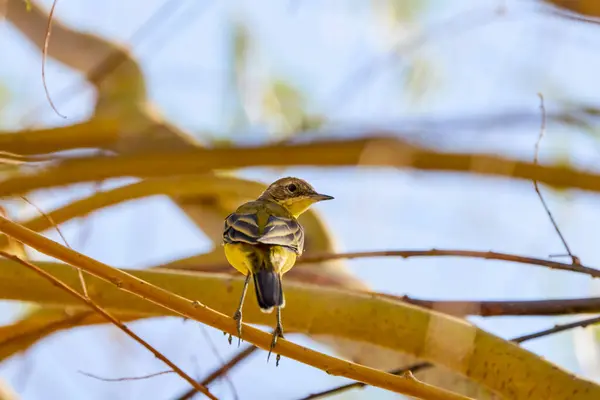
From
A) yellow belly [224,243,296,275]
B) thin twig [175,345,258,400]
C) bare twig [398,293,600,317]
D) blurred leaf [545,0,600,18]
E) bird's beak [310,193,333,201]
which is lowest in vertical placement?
thin twig [175,345,258,400]

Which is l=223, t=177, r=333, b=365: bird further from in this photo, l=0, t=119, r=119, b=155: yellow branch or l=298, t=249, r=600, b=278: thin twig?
l=0, t=119, r=119, b=155: yellow branch

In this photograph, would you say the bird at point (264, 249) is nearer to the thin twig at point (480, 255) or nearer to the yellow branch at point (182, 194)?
the thin twig at point (480, 255)

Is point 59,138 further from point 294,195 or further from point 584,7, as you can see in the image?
point 584,7

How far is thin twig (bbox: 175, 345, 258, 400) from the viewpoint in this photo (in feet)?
13.2

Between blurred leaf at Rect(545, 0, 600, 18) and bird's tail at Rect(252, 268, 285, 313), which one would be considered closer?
bird's tail at Rect(252, 268, 285, 313)

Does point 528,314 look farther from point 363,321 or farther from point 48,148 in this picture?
point 48,148

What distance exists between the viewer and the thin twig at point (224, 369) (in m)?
4.03

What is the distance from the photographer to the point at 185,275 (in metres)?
4.11

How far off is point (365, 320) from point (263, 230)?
0.68m

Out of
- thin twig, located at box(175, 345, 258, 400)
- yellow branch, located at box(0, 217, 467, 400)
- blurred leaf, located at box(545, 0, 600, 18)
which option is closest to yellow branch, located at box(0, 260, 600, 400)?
thin twig, located at box(175, 345, 258, 400)

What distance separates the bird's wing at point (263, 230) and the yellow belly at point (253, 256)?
35mm

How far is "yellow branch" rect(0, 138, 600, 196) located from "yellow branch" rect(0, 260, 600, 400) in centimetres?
101

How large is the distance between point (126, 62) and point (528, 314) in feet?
19.4

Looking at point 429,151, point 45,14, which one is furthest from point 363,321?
point 45,14
